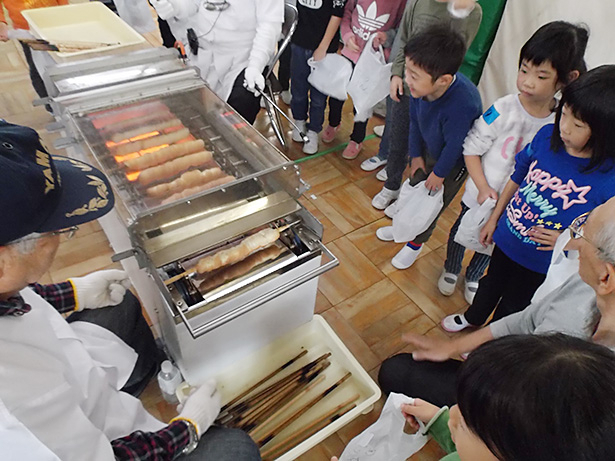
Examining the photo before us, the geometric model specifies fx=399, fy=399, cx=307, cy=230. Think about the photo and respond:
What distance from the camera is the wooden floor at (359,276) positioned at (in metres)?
1.76

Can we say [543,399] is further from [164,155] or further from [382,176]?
[382,176]

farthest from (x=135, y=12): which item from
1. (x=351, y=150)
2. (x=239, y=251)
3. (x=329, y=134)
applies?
(x=239, y=251)

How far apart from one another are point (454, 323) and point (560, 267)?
2.52ft

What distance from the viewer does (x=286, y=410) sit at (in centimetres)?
148

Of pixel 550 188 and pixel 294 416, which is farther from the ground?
pixel 550 188

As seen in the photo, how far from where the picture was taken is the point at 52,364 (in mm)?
862

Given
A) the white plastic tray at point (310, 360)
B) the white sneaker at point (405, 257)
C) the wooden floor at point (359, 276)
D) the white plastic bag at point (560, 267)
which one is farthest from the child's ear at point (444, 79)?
the white plastic tray at point (310, 360)

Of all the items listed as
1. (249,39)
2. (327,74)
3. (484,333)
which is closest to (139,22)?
(249,39)

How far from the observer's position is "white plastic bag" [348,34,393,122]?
2.19 metres

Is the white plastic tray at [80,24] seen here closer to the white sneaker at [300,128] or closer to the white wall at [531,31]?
the white sneaker at [300,128]

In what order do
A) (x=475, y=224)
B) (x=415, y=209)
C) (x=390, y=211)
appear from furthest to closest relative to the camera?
1. (x=390, y=211)
2. (x=415, y=209)
3. (x=475, y=224)

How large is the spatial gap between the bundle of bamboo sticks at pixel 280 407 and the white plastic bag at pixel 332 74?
65.5 inches

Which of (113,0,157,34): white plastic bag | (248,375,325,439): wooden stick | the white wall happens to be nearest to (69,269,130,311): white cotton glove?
(248,375,325,439): wooden stick

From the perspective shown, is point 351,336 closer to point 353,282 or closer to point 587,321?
point 353,282
